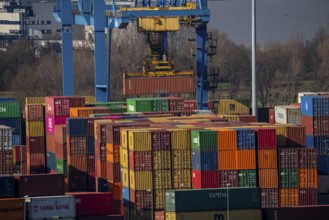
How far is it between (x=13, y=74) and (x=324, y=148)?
57.0 metres

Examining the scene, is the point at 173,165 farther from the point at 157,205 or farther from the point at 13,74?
the point at 13,74

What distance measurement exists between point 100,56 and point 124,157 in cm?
1771

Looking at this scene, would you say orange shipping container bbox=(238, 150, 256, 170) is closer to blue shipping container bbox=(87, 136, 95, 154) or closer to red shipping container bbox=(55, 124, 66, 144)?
blue shipping container bbox=(87, 136, 95, 154)

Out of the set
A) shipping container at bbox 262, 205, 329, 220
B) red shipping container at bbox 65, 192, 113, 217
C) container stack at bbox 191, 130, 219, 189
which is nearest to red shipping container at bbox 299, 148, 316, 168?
shipping container at bbox 262, 205, 329, 220

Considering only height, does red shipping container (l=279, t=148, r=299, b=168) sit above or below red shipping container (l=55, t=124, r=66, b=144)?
below

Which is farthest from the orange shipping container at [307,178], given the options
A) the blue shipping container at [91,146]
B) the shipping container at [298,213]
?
the blue shipping container at [91,146]

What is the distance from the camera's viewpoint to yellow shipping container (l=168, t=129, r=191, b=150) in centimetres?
4562

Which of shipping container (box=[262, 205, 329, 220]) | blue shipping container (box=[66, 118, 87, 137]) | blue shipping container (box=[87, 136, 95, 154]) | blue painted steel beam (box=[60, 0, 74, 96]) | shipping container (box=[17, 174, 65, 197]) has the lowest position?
shipping container (box=[262, 205, 329, 220])

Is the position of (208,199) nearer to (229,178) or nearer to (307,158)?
(229,178)

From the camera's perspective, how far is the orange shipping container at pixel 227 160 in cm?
4506

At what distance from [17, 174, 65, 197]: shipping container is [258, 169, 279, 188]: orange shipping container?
668cm

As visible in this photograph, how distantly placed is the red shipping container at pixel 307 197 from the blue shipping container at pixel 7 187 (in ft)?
31.1

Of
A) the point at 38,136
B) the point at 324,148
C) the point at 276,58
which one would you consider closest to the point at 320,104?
the point at 324,148

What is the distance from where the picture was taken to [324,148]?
50.4 meters
